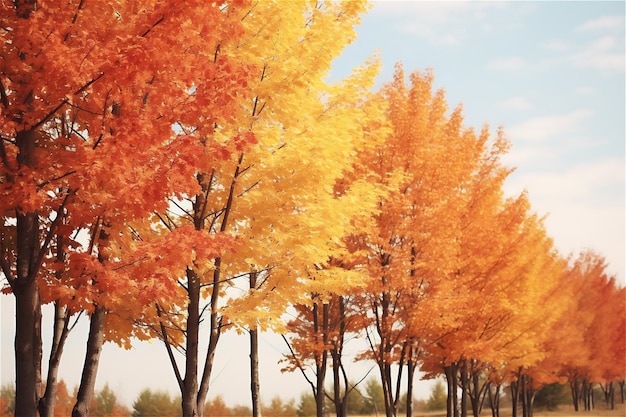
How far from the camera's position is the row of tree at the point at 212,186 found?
8.34m

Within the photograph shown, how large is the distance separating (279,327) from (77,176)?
4676 millimetres

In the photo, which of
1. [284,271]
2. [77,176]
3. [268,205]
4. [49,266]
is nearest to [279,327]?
[284,271]

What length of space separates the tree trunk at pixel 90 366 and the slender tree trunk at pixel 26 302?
2.09 meters

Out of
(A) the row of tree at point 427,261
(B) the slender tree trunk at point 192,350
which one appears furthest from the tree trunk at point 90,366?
(A) the row of tree at point 427,261

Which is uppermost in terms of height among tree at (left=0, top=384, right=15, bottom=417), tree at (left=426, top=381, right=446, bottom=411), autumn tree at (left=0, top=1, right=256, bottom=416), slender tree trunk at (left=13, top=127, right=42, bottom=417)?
autumn tree at (left=0, top=1, right=256, bottom=416)

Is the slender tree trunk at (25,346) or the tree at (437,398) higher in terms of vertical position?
the slender tree trunk at (25,346)

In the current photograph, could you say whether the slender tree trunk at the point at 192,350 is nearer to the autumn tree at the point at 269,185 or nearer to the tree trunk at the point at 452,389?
the autumn tree at the point at 269,185

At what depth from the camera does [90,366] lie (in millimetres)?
11133

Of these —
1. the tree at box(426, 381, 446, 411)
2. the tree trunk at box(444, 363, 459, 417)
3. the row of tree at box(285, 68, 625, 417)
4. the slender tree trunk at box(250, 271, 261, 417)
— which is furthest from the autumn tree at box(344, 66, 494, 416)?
the tree at box(426, 381, 446, 411)

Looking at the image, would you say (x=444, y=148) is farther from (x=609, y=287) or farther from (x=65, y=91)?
(x=609, y=287)

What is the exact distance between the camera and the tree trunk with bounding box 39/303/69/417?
10695 millimetres

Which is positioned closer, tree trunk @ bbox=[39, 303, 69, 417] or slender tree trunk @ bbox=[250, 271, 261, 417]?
tree trunk @ bbox=[39, 303, 69, 417]

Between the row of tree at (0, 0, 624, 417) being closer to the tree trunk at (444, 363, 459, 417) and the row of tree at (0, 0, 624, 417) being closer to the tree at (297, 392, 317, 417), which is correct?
the tree trunk at (444, 363, 459, 417)

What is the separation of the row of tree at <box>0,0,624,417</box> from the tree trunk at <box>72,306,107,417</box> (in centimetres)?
3
